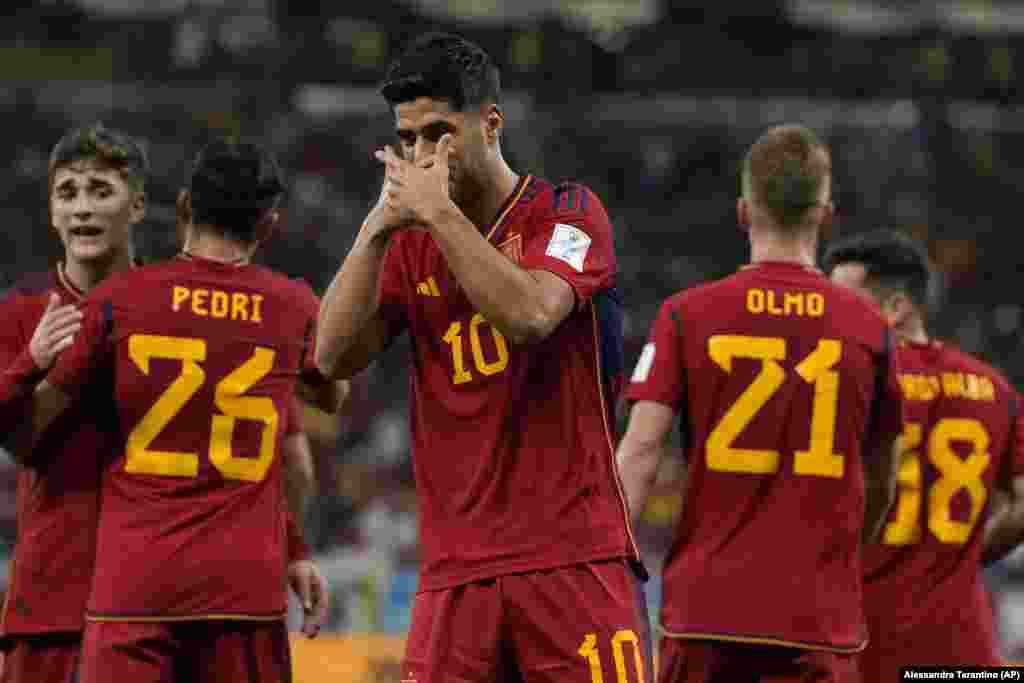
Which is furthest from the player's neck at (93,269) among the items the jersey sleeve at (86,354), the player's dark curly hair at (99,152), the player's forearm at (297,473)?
the player's forearm at (297,473)

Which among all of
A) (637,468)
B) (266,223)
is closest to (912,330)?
(637,468)

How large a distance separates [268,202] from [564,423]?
1.43 m

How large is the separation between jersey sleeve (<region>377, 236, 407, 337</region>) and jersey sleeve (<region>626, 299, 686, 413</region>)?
876 mm

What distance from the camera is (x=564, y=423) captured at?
3619mm

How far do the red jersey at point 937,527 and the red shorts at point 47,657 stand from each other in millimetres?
2362

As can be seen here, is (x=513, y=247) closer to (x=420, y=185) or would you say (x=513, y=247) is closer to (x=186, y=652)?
(x=420, y=185)

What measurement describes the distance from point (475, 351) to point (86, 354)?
122 cm

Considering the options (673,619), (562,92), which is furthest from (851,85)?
(673,619)

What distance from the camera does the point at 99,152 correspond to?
15.7ft

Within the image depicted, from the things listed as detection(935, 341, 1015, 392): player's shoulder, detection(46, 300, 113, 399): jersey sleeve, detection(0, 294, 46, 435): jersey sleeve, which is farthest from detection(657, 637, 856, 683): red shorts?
detection(0, 294, 46, 435): jersey sleeve

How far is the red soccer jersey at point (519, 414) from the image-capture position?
3584 mm

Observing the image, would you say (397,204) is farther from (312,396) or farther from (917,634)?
(917,634)

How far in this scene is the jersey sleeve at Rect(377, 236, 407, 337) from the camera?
3.78 meters

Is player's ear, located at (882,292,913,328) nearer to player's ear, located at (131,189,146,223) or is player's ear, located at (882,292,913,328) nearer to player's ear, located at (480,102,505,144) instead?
player's ear, located at (480,102,505,144)
